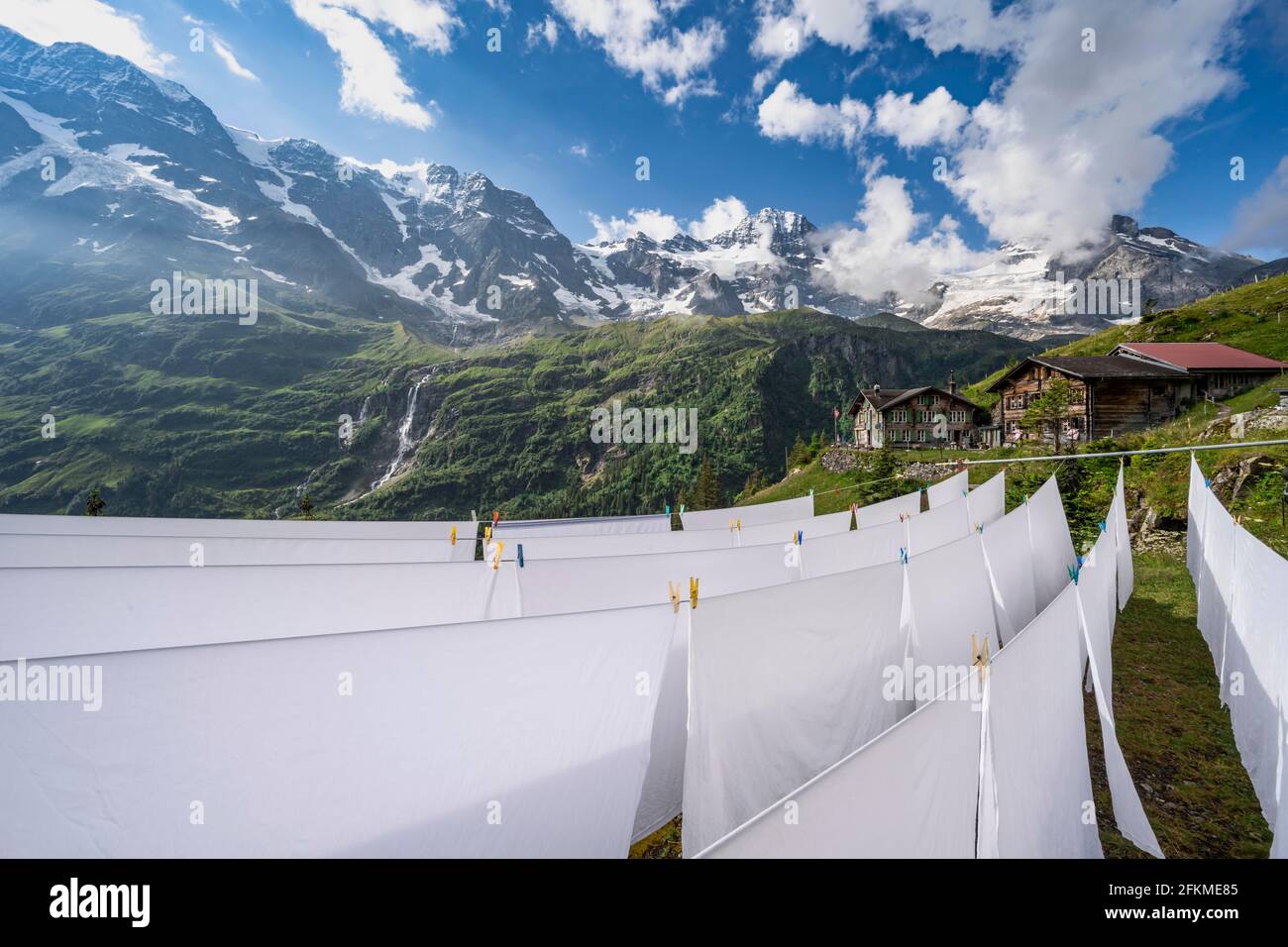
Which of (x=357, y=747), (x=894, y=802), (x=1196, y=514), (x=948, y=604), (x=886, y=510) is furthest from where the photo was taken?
(x=886, y=510)

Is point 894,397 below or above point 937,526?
above

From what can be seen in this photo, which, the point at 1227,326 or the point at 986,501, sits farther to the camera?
the point at 1227,326

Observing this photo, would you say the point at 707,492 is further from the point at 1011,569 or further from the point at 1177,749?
the point at 1177,749

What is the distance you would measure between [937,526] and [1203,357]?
38.3 meters

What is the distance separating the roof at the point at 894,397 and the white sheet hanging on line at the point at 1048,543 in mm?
38985

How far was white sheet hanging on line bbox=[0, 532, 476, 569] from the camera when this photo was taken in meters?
5.33

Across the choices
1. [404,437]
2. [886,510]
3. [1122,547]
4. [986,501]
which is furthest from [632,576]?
[404,437]

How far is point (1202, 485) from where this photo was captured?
7.14m

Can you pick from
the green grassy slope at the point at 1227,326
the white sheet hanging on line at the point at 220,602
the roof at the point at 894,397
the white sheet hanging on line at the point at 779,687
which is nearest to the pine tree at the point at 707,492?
the roof at the point at 894,397

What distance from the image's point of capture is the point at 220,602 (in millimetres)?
3934

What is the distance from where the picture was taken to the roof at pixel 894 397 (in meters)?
43.8

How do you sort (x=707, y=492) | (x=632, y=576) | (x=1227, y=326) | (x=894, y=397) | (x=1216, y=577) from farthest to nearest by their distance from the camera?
(x=707, y=492), (x=894, y=397), (x=1227, y=326), (x=1216, y=577), (x=632, y=576)

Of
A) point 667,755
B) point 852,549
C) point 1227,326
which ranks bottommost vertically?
point 667,755

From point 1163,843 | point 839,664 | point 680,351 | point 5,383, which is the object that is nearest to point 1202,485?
point 1163,843
